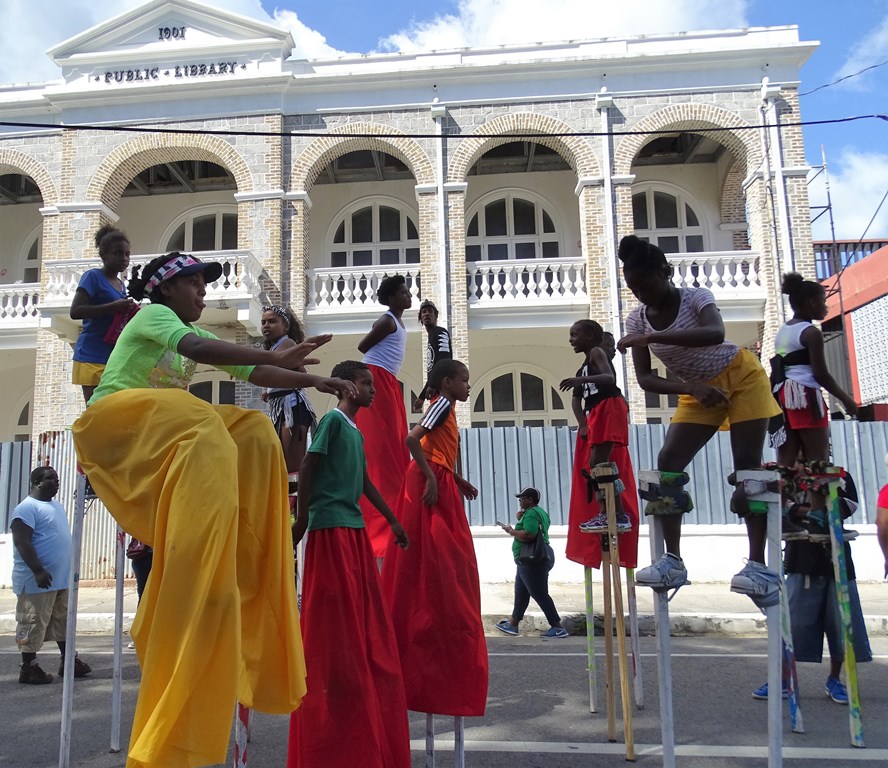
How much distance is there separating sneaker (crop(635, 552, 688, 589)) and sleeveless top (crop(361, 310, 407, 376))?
262 centimetres

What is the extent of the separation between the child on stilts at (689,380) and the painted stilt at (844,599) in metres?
0.63

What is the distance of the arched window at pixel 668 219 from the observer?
17922 mm

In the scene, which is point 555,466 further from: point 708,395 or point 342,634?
point 342,634

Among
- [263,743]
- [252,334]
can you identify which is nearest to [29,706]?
[263,743]

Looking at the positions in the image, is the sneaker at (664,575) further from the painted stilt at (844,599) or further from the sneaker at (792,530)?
the sneaker at (792,530)

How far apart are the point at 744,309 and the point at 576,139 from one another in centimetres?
496

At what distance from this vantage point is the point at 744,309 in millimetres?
15438

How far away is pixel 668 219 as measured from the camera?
60.0ft

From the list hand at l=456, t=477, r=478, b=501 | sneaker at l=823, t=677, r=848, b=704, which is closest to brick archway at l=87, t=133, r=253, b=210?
hand at l=456, t=477, r=478, b=501

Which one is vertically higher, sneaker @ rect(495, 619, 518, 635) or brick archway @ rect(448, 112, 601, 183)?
brick archway @ rect(448, 112, 601, 183)

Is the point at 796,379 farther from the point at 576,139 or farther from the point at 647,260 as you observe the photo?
the point at 576,139

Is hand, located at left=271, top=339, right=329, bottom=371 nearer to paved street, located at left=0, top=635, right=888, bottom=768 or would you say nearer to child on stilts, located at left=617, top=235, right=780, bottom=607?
child on stilts, located at left=617, top=235, right=780, bottom=607

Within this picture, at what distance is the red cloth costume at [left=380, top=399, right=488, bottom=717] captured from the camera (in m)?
3.62

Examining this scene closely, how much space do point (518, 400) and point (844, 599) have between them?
13.9 meters
